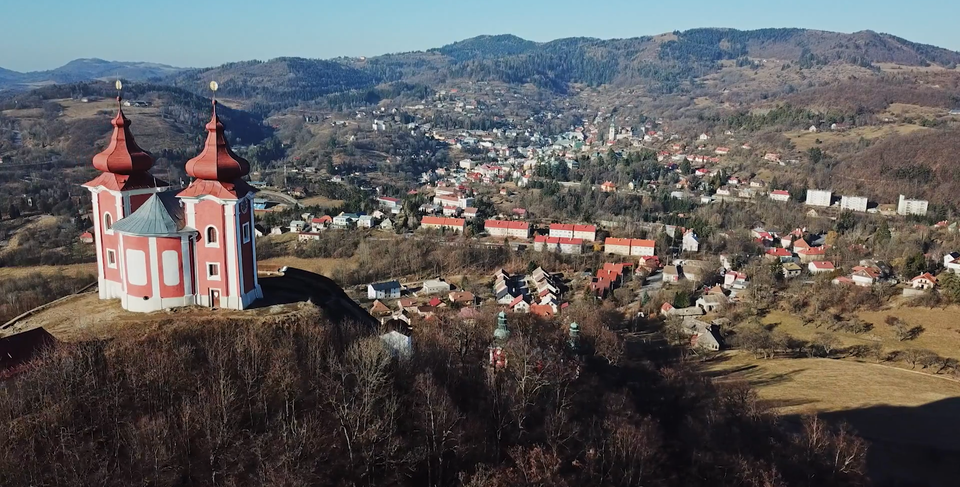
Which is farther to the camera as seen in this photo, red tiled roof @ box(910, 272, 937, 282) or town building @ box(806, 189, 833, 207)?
town building @ box(806, 189, 833, 207)

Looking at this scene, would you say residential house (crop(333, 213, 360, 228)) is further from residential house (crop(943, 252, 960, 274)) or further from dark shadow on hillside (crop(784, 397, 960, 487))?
residential house (crop(943, 252, 960, 274))

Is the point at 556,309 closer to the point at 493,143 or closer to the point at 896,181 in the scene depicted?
the point at 896,181

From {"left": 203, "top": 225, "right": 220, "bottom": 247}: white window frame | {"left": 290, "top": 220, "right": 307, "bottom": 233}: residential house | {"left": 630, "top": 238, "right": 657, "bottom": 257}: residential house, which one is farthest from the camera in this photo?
{"left": 290, "top": 220, "right": 307, "bottom": 233}: residential house

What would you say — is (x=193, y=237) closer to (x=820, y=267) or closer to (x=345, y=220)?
(x=345, y=220)

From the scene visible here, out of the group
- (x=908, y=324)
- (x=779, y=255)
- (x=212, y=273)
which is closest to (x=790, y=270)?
(x=779, y=255)

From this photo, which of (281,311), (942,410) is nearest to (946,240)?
(942,410)

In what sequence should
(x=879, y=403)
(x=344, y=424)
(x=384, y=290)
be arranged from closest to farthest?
(x=344, y=424) → (x=879, y=403) → (x=384, y=290)

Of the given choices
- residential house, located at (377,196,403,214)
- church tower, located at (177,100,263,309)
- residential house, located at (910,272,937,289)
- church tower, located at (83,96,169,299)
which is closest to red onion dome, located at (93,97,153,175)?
church tower, located at (83,96,169,299)

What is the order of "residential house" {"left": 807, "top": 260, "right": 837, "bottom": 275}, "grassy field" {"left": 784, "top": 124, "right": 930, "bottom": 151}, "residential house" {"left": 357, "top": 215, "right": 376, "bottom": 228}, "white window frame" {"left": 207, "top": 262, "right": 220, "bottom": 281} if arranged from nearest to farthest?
"white window frame" {"left": 207, "top": 262, "right": 220, "bottom": 281} < "residential house" {"left": 807, "top": 260, "right": 837, "bottom": 275} < "residential house" {"left": 357, "top": 215, "right": 376, "bottom": 228} < "grassy field" {"left": 784, "top": 124, "right": 930, "bottom": 151}
